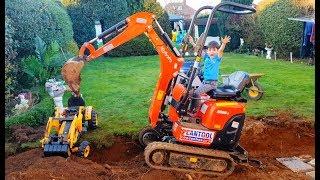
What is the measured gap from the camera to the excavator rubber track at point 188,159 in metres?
5.29

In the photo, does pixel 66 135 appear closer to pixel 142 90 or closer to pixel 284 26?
pixel 142 90

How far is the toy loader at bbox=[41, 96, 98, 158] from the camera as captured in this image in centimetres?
553

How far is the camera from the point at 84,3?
1875 centimetres

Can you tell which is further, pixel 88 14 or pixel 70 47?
pixel 88 14

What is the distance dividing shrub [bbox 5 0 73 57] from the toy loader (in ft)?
13.4

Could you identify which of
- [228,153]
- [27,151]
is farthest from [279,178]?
[27,151]

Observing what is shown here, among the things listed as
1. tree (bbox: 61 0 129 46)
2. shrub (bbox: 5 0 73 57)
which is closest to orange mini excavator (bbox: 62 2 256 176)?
shrub (bbox: 5 0 73 57)

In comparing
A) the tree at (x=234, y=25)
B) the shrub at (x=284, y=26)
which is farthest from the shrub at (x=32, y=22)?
the tree at (x=234, y=25)

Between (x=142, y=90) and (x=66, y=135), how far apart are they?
5223 millimetres

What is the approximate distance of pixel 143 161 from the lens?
19.9 ft

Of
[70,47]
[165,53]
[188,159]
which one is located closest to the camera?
[188,159]

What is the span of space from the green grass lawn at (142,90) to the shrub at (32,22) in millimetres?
1859

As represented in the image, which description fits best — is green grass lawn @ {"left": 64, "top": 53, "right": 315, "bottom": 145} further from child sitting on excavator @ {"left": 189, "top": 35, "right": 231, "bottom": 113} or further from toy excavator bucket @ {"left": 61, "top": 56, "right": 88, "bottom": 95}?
child sitting on excavator @ {"left": 189, "top": 35, "right": 231, "bottom": 113}

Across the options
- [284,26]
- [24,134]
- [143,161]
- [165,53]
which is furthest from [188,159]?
[284,26]
